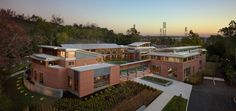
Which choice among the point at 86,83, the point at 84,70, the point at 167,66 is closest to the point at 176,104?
the point at 86,83

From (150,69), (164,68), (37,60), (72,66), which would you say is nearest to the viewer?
(72,66)

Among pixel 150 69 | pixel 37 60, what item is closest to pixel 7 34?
pixel 37 60

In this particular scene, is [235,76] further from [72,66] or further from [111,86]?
[72,66]

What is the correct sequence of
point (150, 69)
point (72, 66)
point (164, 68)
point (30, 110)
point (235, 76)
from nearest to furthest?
point (30, 110) → point (72, 66) → point (235, 76) → point (164, 68) → point (150, 69)

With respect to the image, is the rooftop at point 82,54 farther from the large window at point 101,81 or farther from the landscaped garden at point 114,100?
the landscaped garden at point 114,100

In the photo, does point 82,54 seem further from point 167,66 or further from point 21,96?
point 167,66

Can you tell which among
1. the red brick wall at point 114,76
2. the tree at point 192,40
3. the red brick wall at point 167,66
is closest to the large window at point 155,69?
the red brick wall at point 167,66
